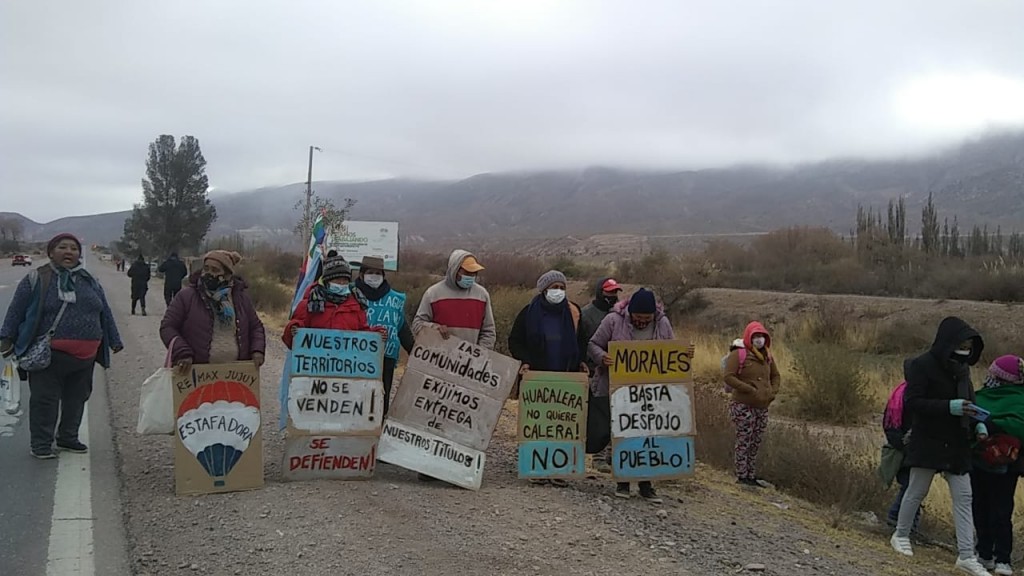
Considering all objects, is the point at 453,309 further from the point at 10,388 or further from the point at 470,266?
the point at 10,388

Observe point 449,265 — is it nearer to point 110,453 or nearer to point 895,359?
point 110,453

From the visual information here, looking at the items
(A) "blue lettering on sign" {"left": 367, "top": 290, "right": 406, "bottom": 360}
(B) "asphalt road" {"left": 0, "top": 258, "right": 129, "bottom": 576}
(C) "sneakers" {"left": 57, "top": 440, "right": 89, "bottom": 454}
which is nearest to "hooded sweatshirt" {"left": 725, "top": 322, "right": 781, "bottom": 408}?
(A) "blue lettering on sign" {"left": 367, "top": 290, "right": 406, "bottom": 360}

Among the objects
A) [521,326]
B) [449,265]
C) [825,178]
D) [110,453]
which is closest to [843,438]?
[521,326]

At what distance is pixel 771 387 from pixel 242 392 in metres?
5.06

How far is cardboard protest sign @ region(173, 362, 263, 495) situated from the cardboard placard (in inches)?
12.1

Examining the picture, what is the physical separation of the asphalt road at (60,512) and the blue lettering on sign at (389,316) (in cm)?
246

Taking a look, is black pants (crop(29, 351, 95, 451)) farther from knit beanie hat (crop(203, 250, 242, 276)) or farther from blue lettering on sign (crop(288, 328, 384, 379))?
blue lettering on sign (crop(288, 328, 384, 379))

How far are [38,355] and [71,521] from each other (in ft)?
6.65

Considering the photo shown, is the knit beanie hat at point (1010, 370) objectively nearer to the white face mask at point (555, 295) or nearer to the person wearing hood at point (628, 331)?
the person wearing hood at point (628, 331)

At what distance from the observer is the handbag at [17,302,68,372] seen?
7.34 meters

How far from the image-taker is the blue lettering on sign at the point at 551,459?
7523 millimetres

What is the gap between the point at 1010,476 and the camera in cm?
705

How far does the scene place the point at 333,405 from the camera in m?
7.24

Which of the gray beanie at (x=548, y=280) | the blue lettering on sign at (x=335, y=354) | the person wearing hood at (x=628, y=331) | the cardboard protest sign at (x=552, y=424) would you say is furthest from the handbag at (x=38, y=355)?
the person wearing hood at (x=628, y=331)
